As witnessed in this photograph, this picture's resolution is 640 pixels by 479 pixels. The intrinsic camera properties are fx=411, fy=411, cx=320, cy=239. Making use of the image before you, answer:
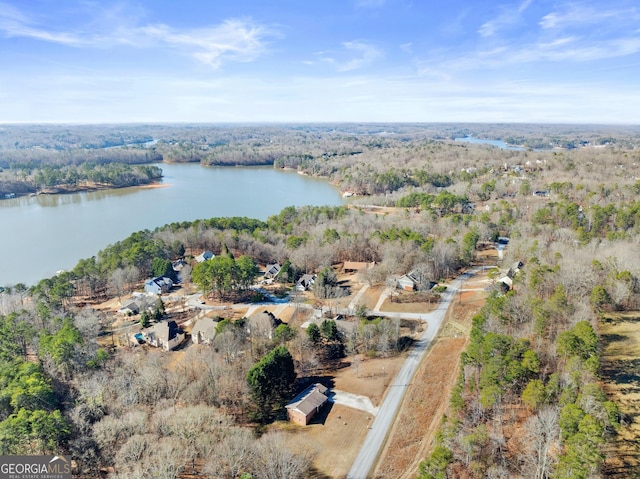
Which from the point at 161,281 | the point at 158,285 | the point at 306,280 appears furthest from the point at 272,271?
the point at 158,285

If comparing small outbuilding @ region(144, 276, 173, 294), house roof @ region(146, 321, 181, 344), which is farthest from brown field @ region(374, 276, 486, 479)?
small outbuilding @ region(144, 276, 173, 294)

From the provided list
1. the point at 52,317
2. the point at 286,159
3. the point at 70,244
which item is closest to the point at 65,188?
the point at 70,244

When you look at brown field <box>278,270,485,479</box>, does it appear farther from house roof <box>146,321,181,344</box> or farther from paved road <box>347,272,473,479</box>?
house roof <box>146,321,181,344</box>

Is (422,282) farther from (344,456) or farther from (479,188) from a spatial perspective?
(479,188)

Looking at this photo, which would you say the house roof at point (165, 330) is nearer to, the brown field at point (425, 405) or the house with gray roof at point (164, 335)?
the house with gray roof at point (164, 335)

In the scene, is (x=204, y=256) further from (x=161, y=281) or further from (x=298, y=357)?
(x=298, y=357)

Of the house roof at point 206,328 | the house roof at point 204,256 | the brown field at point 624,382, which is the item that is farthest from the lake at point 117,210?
the brown field at point 624,382
